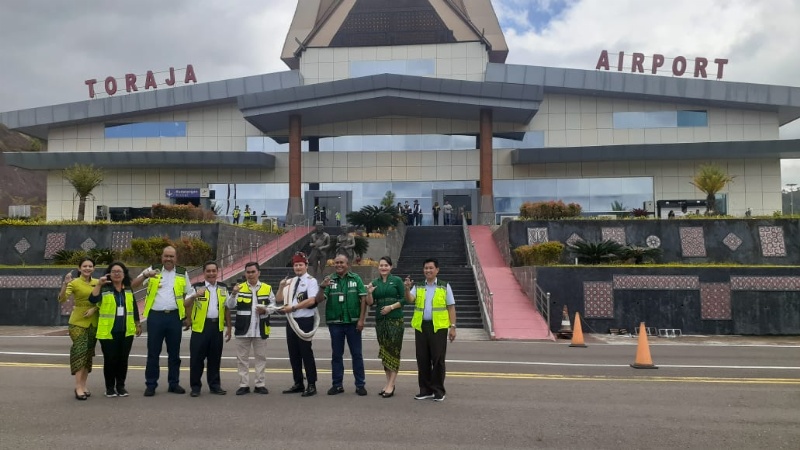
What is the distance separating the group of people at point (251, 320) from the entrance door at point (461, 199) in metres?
31.3

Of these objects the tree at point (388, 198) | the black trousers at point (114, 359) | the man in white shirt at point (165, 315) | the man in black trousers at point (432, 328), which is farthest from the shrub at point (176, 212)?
the man in black trousers at point (432, 328)

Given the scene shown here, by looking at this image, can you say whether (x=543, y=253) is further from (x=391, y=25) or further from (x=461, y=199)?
(x=391, y=25)

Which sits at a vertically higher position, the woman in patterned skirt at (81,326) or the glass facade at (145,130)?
the glass facade at (145,130)

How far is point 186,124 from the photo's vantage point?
40.1 meters

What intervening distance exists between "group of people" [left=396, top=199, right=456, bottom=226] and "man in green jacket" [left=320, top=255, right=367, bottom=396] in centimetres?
2922

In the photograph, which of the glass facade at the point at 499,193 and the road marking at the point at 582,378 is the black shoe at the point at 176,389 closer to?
the road marking at the point at 582,378

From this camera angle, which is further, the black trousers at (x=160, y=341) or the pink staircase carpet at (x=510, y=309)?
the pink staircase carpet at (x=510, y=309)

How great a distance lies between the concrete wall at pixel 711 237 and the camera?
22078mm

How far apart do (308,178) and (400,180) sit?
18.9ft

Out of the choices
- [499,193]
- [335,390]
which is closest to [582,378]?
[335,390]

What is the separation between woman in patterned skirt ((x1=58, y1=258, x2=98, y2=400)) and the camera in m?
7.86

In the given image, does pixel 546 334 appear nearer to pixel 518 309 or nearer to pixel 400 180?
pixel 518 309

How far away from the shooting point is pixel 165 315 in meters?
8.23

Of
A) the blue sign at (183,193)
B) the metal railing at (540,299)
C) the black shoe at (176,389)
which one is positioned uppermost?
the blue sign at (183,193)
